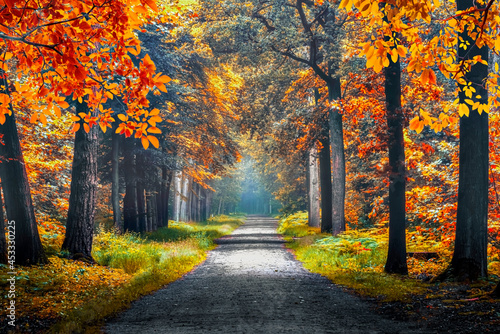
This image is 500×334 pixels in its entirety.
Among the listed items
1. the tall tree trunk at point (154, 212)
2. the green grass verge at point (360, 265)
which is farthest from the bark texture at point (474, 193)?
the tall tree trunk at point (154, 212)

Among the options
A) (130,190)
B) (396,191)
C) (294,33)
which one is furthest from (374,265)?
(130,190)

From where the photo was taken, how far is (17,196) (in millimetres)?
9609

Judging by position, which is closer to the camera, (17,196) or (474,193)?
(474,193)

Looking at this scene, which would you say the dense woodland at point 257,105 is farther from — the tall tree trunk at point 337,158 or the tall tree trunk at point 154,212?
the tall tree trunk at point 154,212

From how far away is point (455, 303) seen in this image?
6.74 m

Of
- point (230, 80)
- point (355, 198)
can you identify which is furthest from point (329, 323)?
point (355, 198)

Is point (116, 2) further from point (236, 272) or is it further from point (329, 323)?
point (236, 272)

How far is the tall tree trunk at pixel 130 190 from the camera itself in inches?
812

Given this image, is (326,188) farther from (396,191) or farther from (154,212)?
(396,191)

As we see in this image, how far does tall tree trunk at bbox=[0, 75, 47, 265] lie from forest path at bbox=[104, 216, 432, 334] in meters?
3.11

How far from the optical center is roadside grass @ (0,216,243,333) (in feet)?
20.1

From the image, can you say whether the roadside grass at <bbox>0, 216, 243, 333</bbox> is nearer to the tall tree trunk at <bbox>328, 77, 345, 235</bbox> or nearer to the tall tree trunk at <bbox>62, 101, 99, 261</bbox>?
the tall tree trunk at <bbox>62, 101, 99, 261</bbox>

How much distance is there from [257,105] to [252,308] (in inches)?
675

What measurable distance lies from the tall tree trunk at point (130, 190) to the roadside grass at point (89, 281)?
252 inches
